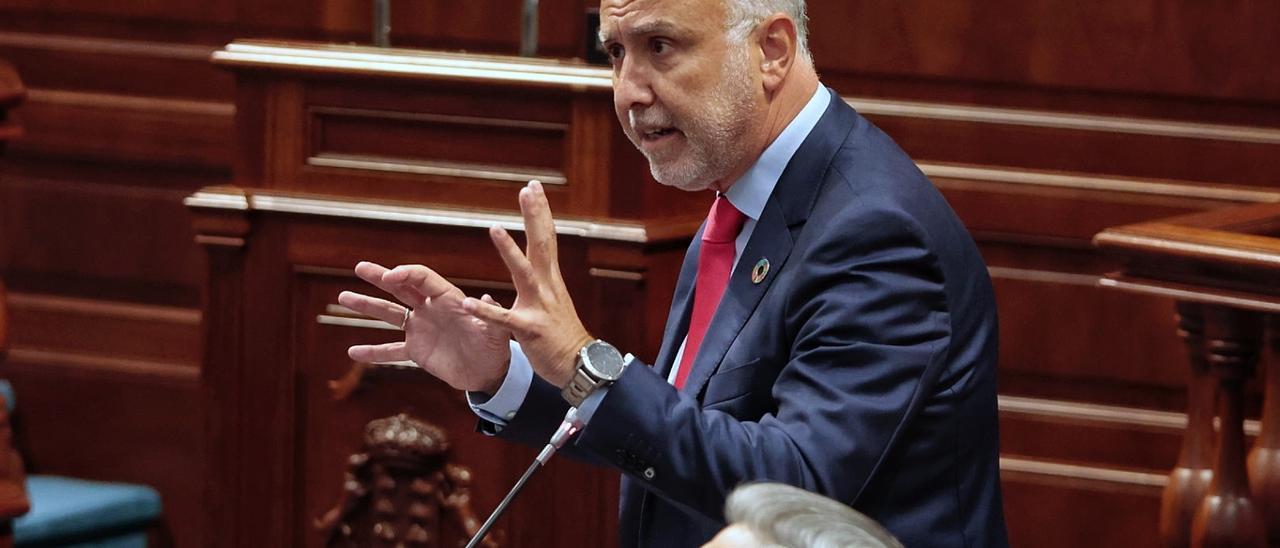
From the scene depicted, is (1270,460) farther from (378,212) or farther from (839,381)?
(378,212)

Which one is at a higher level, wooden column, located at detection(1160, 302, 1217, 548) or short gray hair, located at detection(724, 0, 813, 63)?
short gray hair, located at detection(724, 0, 813, 63)

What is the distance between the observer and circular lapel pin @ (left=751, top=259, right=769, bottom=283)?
83.5 inches

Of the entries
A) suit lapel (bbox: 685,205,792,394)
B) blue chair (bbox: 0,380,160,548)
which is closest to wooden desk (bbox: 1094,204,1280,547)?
suit lapel (bbox: 685,205,792,394)

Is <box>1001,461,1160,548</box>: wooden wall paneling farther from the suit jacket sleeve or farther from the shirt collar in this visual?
the suit jacket sleeve

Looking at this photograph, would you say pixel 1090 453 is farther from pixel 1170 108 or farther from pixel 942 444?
pixel 942 444

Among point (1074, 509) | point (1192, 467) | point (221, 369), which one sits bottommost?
point (1074, 509)

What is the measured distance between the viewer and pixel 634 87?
218 cm

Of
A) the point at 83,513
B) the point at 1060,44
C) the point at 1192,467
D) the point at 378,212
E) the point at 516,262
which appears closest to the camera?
the point at 516,262

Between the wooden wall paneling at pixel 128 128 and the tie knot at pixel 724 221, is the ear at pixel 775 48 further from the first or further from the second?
the wooden wall paneling at pixel 128 128

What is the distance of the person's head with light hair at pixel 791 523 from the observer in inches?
58.4

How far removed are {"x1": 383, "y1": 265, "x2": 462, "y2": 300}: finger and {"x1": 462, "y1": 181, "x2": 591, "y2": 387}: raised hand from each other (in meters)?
0.07

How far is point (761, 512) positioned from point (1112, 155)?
9.27 feet

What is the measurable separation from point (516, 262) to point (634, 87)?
38 centimetres

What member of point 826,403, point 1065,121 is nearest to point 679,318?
point 826,403
